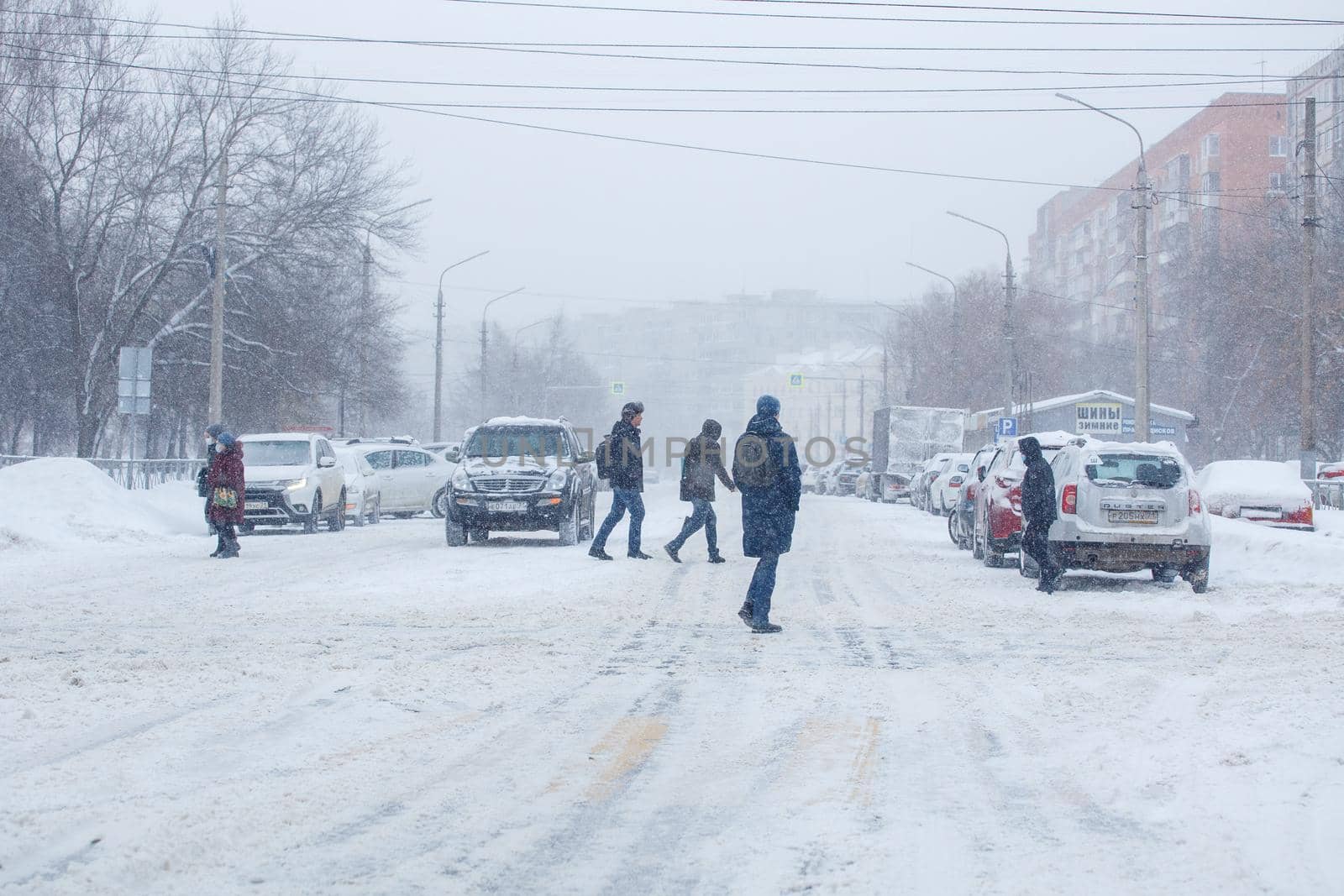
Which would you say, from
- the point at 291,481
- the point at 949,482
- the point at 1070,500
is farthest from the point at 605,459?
the point at 949,482

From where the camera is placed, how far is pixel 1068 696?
812 centimetres

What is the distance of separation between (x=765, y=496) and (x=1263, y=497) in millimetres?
17371

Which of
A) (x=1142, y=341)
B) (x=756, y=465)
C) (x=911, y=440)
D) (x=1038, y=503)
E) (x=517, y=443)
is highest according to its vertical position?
(x=1142, y=341)

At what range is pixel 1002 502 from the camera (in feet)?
59.6

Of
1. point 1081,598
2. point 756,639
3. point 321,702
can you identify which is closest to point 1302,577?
point 1081,598

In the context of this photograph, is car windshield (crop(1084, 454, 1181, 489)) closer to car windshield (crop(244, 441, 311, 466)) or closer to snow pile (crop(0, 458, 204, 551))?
snow pile (crop(0, 458, 204, 551))

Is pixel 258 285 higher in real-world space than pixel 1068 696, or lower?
higher

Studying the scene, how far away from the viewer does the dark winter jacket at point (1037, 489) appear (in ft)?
51.1

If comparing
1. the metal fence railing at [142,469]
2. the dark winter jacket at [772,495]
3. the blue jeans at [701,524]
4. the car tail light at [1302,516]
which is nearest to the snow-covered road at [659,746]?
the dark winter jacket at [772,495]

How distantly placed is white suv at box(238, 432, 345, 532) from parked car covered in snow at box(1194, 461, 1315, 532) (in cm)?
1476

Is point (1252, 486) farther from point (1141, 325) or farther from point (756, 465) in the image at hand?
point (756, 465)

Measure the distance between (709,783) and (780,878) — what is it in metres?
1.35

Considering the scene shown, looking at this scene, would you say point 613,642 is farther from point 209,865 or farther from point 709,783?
point 209,865

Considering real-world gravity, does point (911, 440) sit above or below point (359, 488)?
above
